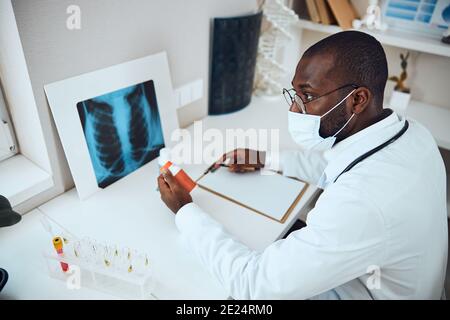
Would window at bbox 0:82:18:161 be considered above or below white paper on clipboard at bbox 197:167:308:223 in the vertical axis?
above

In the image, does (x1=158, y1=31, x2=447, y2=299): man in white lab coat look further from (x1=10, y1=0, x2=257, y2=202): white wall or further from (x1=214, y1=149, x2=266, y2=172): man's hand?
(x1=10, y1=0, x2=257, y2=202): white wall

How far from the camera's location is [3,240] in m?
0.93

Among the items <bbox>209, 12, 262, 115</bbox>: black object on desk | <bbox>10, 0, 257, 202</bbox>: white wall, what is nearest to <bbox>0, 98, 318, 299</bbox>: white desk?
<bbox>10, 0, 257, 202</bbox>: white wall

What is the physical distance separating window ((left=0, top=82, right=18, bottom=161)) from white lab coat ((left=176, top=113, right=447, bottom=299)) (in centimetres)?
66

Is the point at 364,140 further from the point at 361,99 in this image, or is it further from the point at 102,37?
the point at 102,37

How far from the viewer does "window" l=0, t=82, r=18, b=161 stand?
3.39 feet

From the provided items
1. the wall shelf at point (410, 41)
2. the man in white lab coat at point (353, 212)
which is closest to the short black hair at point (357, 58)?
the man in white lab coat at point (353, 212)

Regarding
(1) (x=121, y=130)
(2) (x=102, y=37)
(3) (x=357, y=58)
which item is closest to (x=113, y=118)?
(1) (x=121, y=130)

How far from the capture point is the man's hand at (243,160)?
1237mm

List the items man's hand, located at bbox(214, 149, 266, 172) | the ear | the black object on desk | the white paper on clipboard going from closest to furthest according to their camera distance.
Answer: the ear → the white paper on clipboard → man's hand, located at bbox(214, 149, 266, 172) → the black object on desk

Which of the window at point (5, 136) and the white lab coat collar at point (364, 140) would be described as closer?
the white lab coat collar at point (364, 140)

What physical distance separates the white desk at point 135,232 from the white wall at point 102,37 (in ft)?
0.48

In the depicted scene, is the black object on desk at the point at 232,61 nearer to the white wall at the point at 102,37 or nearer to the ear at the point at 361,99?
the white wall at the point at 102,37

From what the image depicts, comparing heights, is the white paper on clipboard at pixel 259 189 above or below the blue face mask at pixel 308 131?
below
